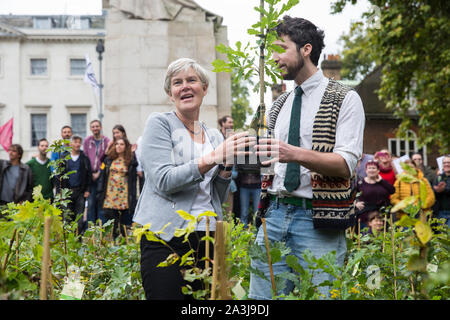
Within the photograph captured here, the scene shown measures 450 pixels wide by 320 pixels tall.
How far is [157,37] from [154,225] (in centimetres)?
854

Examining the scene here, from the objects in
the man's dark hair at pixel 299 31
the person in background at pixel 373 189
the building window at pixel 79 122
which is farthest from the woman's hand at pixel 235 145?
the building window at pixel 79 122

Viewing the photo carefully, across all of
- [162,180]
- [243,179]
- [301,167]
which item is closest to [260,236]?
[301,167]

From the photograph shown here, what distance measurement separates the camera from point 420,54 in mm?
13633

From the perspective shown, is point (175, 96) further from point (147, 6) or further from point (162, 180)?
point (147, 6)

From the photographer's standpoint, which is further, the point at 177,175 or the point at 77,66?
the point at 77,66

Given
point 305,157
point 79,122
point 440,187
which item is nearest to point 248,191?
point 440,187

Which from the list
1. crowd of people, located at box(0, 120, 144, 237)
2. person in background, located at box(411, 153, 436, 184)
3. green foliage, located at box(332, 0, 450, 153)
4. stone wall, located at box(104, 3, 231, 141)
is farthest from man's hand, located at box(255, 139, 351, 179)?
green foliage, located at box(332, 0, 450, 153)

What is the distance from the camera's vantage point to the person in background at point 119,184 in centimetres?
791

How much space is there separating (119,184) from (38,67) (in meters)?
34.4

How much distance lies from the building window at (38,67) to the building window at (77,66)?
1814mm

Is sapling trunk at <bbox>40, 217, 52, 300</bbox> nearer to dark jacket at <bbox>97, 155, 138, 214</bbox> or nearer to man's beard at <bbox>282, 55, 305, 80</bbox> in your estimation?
man's beard at <bbox>282, 55, 305, 80</bbox>

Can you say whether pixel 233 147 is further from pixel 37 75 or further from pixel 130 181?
pixel 37 75

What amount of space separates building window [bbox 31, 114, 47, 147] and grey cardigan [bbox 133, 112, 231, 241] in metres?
38.2

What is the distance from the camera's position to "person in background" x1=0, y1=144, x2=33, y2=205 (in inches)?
363
